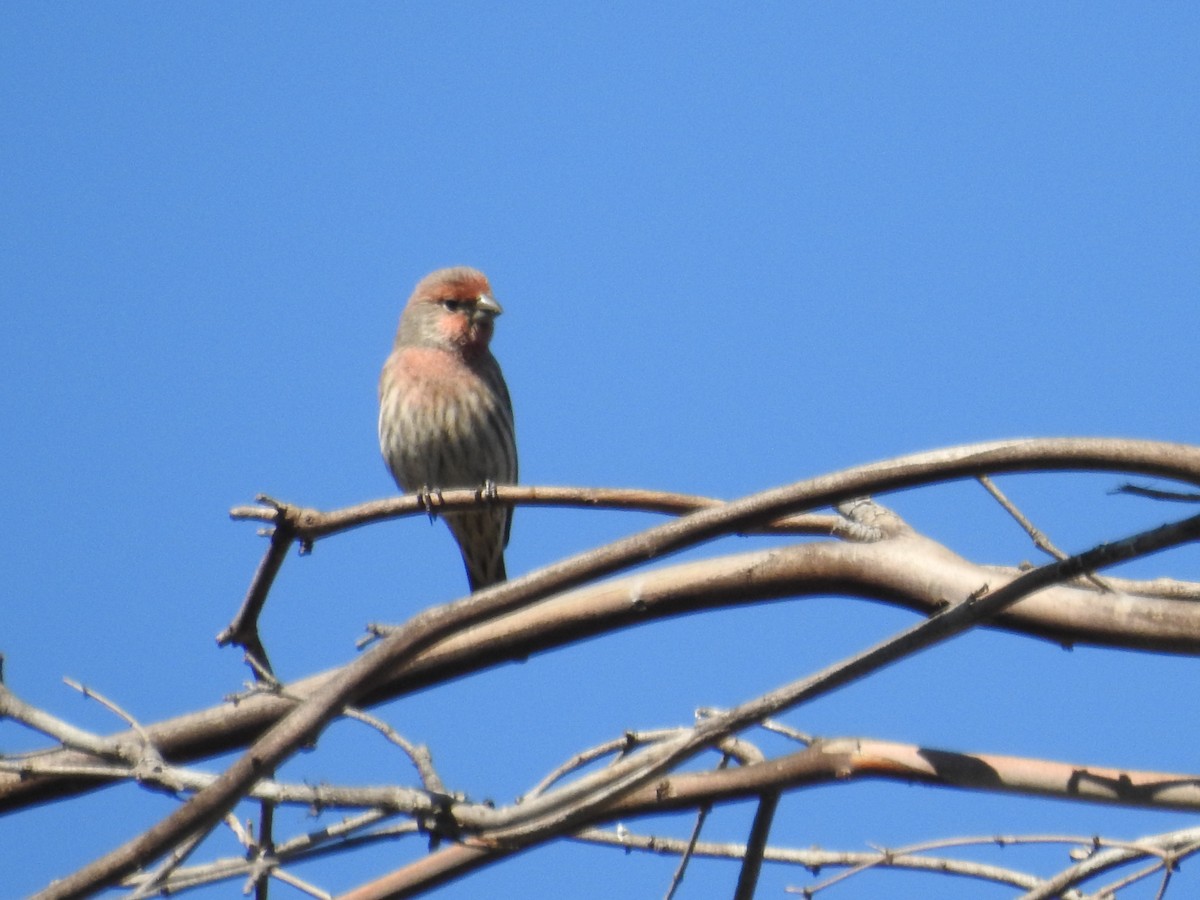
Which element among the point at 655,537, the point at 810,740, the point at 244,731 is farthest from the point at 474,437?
the point at 655,537

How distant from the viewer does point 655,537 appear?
238 centimetres

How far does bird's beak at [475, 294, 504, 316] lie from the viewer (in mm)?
8195

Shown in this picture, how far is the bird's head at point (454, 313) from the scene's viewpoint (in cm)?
816

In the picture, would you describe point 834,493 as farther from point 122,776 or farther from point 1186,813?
point 122,776

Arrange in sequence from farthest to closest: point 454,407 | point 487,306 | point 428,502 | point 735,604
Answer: point 487,306 < point 454,407 < point 428,502 < point 735,604

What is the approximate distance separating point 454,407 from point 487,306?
25.1 inches

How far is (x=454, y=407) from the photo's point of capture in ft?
25.9

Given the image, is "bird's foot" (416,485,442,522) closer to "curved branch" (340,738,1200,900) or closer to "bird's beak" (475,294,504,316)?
"curved branch" (340,738,1200,900)

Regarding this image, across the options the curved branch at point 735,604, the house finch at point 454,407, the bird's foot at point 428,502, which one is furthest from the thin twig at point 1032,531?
the house finch at point 454,407

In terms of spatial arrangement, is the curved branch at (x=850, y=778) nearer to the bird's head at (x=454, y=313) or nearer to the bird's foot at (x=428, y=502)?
the bird's foot at (x=428, y=502)

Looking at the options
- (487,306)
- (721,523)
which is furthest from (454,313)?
(721,523)

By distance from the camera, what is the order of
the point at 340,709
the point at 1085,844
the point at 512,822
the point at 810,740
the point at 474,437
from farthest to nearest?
the point at 474,437 < the point at 1085,844 < the point at 810,740 < the point at 512,822 < the point at 340,709

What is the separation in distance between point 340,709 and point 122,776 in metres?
0.50

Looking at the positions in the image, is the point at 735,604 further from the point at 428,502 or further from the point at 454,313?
the point at 454,313
